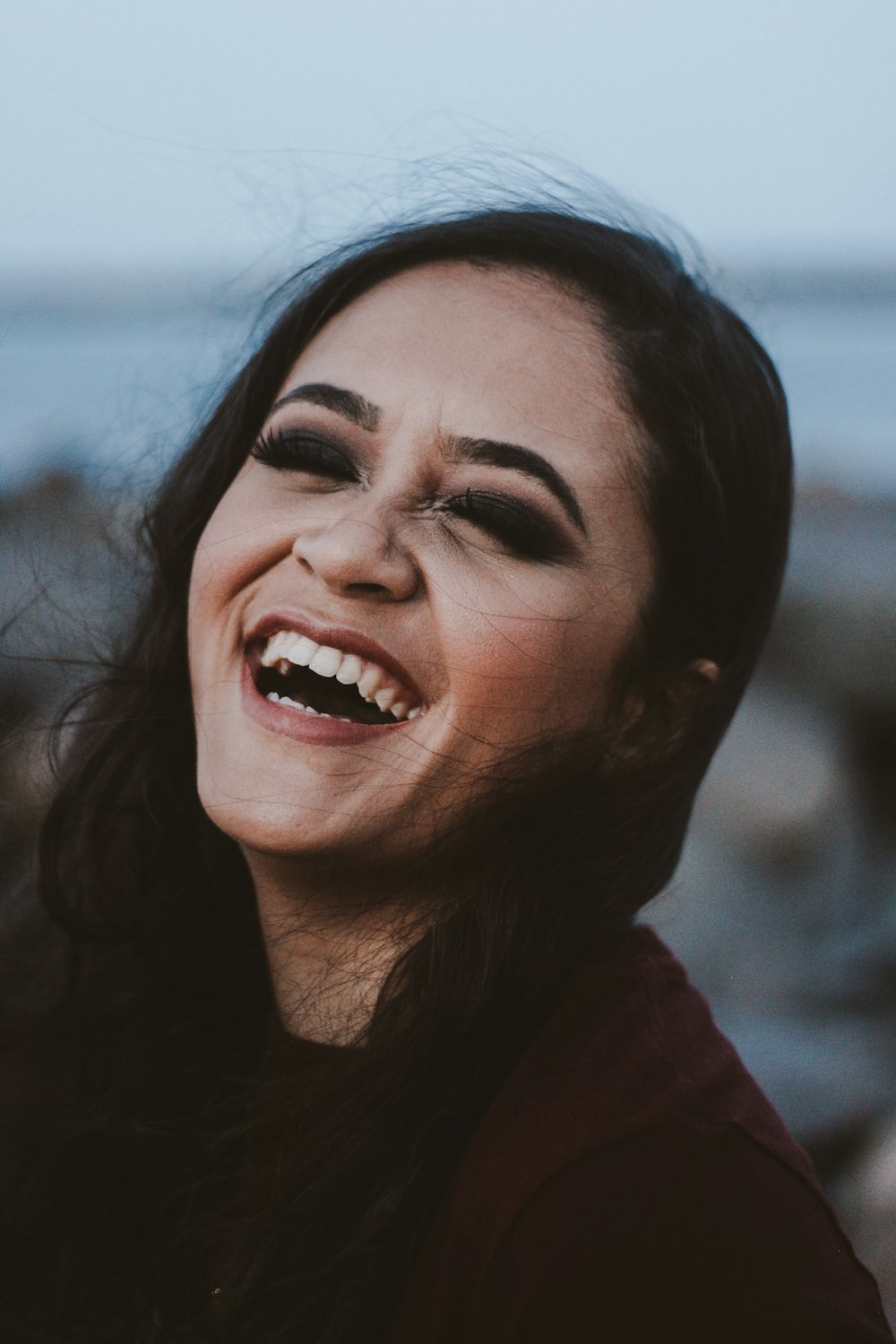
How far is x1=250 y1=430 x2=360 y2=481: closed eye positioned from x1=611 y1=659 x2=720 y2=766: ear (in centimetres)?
57

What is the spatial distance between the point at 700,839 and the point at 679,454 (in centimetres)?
258

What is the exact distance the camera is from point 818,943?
13.9 feet

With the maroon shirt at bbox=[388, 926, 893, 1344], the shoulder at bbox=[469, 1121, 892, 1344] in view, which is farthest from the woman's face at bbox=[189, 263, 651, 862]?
the shoulder at bbox=[469, 1121, 892, 1344]

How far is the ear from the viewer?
1923mm

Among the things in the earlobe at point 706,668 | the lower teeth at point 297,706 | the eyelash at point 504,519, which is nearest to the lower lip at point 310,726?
the lower teeth at point 297,706

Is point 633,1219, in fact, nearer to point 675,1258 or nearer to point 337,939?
point 675,1258

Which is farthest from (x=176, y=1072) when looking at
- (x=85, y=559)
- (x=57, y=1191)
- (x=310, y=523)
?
(x=85, y=559)

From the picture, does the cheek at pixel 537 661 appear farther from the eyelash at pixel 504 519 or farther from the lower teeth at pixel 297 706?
the lower teeth at pixel 297 706

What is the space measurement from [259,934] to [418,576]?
0.79m

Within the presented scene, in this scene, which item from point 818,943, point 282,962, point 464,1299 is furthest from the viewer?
point 818,943

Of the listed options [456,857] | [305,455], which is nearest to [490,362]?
[305,455]

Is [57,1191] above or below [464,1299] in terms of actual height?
below

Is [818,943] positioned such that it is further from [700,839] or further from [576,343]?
[576,343]

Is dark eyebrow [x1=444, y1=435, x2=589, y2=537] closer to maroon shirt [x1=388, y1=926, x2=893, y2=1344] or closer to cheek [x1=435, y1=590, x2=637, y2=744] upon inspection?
cheek [x1=435, y1=590, x2=637, y2=744]
